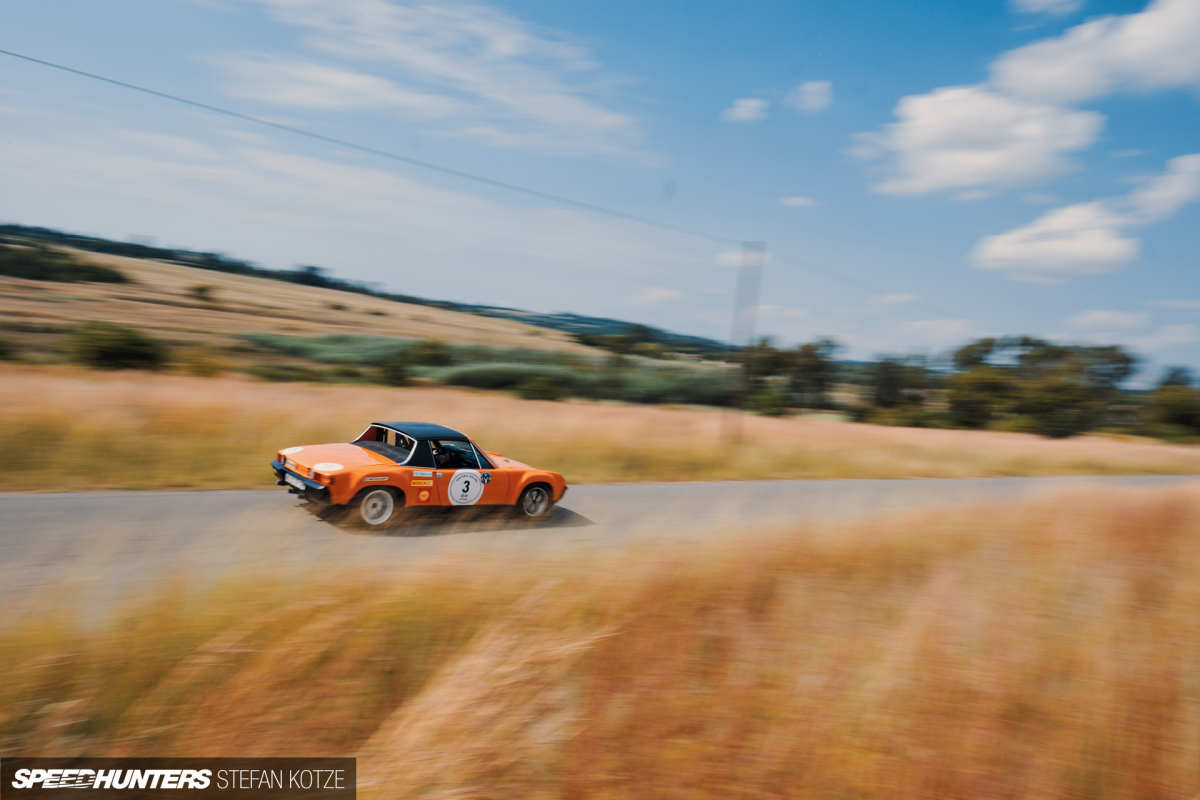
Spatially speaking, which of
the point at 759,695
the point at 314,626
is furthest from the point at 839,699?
the point at 314,626

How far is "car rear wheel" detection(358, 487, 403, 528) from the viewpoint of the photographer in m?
7.21

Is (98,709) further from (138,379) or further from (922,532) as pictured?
(138,379)

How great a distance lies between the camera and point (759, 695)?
11.1 feet

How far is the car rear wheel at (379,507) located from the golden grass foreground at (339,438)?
3.32 metres

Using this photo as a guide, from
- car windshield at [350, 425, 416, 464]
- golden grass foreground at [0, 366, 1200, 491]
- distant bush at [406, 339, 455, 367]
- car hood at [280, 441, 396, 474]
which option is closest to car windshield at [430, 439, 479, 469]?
car windshield at [350, 425, 416, 464]

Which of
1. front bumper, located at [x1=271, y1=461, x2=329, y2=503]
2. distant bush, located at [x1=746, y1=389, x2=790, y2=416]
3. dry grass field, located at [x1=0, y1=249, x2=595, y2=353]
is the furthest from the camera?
distant bush, located at [x1=746, y1=389, x2=790, y2=416]

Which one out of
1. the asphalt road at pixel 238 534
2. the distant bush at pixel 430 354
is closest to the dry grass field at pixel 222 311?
the distant bush at pixel 430 354

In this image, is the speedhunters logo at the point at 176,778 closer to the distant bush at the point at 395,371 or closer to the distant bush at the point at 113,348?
the distant bush at the point at 113,348

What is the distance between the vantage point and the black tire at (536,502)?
8523 mm

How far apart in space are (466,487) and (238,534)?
2.26 m

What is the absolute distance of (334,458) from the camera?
7.33 m

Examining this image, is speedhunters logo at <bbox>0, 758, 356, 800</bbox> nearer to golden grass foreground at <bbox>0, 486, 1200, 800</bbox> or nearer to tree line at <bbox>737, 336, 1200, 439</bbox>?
golden grass foreground at <bbox>0, 486, 1200, 800</bbox>

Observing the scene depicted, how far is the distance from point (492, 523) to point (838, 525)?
3866 mm

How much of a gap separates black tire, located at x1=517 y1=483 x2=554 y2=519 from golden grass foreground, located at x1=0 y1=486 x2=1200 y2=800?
3647mm
